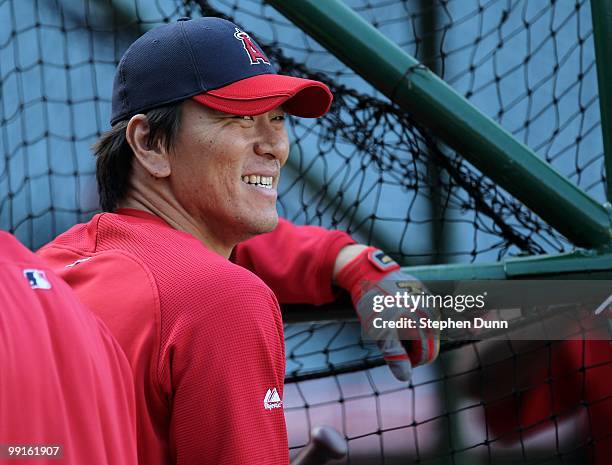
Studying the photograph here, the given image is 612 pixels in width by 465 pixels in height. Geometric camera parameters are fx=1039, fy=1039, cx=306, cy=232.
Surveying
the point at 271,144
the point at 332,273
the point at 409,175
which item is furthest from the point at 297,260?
the point at 409,175

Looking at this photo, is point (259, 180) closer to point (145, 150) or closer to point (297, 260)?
point (145, 150)

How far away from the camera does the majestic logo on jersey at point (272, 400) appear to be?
4.15 ft

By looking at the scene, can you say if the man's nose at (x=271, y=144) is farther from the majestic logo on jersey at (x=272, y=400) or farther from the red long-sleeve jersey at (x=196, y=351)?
the majestic logo on jersey at (x=272, y=400)

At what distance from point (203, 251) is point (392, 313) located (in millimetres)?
598

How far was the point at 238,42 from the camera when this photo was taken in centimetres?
157

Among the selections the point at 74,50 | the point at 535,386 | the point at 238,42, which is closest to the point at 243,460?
the point at 238,42

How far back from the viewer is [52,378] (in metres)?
0.83

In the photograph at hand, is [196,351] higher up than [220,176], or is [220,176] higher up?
[220,176]

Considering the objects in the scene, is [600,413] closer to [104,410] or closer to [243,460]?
[243,460]

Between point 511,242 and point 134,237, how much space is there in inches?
46.1

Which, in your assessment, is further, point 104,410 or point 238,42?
point 238,42

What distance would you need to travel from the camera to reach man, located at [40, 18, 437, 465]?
1.24 metres

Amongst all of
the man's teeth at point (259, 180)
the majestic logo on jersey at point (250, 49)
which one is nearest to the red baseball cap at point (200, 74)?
the majestic logo on jersey at point (250, 49)

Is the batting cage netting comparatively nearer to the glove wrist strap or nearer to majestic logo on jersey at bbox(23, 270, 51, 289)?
the glove wrist strap
